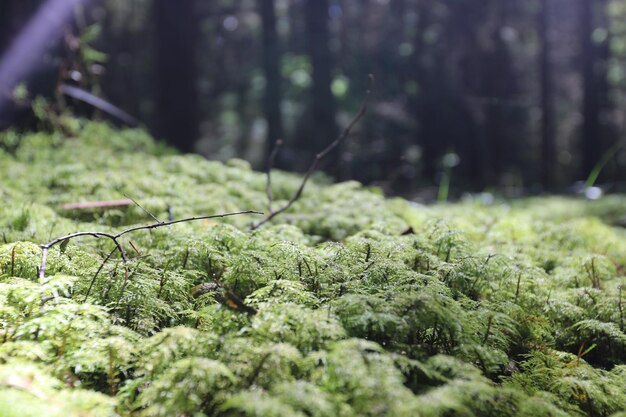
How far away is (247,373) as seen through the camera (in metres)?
1.41

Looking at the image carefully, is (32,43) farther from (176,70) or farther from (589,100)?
(589,100)

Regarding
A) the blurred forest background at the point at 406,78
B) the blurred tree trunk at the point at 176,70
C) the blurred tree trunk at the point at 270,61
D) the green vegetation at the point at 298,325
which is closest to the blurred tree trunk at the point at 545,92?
the blurred forest background at the point at 406,78

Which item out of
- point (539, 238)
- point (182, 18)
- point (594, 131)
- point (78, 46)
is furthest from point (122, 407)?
point (594, 131)

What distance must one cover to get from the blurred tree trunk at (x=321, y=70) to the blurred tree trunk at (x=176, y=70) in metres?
4.47

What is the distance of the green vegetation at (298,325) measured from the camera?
134cm

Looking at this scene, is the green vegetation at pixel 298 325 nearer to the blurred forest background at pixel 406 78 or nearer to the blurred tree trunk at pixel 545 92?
the blurred forest background at pixel 406 78

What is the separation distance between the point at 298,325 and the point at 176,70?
962cm

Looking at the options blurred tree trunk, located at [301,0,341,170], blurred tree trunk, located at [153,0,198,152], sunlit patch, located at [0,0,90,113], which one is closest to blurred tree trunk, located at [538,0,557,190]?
blurred tree trunk, located at [301,0,341,170]

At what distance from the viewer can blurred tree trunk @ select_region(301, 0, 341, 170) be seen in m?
13.8

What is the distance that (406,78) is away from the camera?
1998 centimetres

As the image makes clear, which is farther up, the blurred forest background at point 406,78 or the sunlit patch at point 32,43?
the blurred forest background at point 406,78

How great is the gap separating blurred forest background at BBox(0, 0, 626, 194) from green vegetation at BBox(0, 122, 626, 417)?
11.1 metres

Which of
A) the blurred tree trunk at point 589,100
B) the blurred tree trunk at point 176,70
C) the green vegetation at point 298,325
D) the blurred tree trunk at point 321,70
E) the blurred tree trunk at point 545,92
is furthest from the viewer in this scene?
the blurred tree trunk at point 545,92

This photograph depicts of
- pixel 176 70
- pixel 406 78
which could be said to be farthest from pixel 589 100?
pixel 176 70
